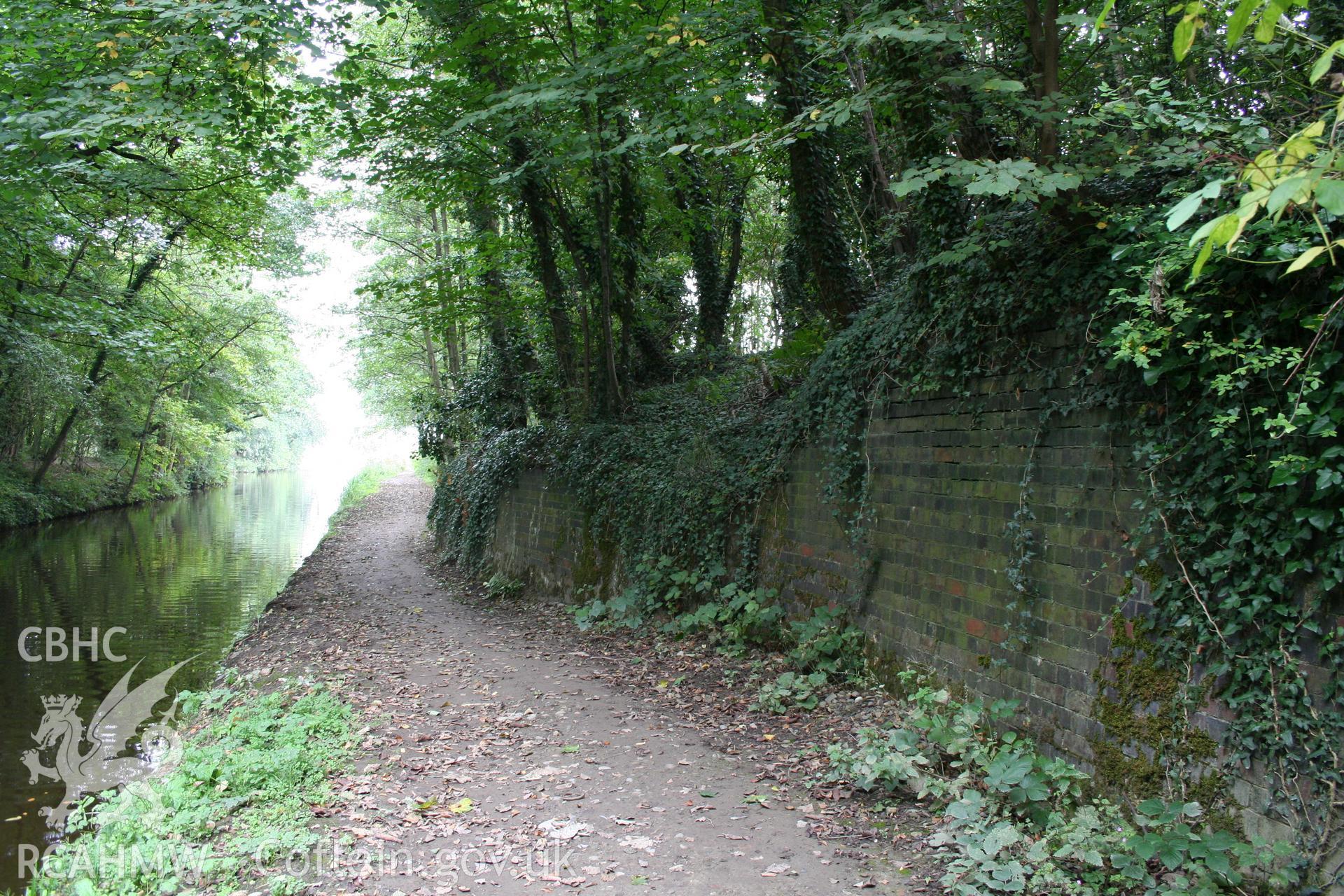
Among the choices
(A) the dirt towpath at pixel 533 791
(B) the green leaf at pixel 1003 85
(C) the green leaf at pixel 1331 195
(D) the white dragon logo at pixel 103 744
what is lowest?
(D) the white dragon logo at pixel 103 744

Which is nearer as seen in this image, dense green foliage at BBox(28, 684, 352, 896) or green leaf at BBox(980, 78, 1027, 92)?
dense green foliage at BBox(28, 684, 352, 896)

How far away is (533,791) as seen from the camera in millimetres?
4801

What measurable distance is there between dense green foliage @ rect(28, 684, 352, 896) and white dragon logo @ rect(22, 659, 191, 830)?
13.3 inches

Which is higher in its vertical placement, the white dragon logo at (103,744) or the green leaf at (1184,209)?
the green leaf at (1184,209)

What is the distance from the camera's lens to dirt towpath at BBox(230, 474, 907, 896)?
3.83 m

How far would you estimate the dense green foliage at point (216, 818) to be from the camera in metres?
4.04

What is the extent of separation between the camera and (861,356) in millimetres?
6406

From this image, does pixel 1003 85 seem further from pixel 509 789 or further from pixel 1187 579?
pixel 509 789

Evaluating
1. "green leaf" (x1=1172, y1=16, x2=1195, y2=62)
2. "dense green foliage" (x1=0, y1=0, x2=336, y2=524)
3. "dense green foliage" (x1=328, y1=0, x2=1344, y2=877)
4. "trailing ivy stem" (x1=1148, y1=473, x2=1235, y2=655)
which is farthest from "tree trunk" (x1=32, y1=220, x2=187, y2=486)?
"green leaf" (x1=1172, y1=16, x2=1195, y2=62)

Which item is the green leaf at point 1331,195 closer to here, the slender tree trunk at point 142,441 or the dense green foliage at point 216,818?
the dense green foliage at point 216,818

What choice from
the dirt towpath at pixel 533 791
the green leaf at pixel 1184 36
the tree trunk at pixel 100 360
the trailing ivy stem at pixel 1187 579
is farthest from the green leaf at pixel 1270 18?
the tree trunk at pixel 100 360

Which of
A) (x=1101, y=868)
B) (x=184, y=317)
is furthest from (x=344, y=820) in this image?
(x=184, y=317)

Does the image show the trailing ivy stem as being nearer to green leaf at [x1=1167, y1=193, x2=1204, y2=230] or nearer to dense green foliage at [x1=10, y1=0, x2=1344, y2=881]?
dense green foliage at [x1=10, y1=0, x2=1344, y2=881]

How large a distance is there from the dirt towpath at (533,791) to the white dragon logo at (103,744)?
0.97 meters
